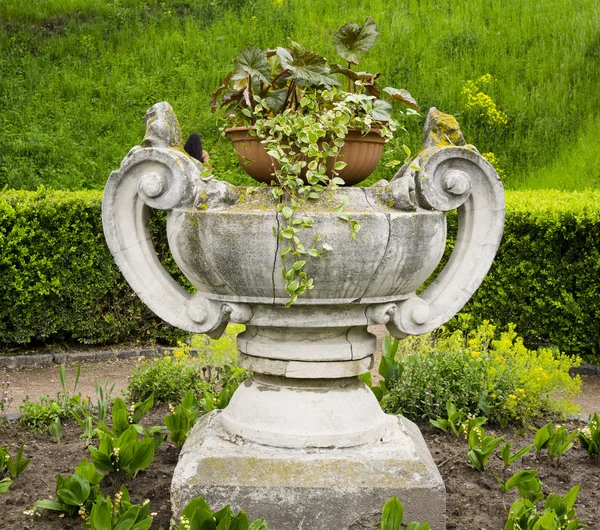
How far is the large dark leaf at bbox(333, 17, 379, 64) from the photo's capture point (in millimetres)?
3441

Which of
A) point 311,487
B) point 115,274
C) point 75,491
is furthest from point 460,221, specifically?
point 115,274

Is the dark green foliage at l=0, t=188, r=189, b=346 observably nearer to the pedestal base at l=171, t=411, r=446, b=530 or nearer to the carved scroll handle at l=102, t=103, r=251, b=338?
the carved scroll handle at l=102, t=103, r=251, b=338

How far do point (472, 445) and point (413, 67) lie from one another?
12.5 metres

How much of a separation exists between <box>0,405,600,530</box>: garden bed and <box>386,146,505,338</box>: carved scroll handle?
827 mm

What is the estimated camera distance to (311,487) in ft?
10.4

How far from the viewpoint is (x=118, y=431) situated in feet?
13.1

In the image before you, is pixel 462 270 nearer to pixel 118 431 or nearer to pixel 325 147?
pixel 325 147

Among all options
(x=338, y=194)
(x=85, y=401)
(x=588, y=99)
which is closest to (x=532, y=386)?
(x=338, y=194)

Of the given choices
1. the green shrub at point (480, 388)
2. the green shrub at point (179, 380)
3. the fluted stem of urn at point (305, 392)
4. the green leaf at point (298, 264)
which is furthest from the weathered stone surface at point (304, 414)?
the green shrub at point (179, 380)

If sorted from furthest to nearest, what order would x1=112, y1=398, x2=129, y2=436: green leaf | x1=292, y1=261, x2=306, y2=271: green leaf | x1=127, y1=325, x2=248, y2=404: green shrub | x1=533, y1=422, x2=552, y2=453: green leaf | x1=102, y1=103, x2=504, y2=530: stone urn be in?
x1=127, y1=325, x2=248, y2=404: green shrub
x1=533, y1=422, x2=552, y2=453: green leaf
x1=112, y1=398, x2=129, y2=436: green leaf
x1=102, y1=103, x2=504, y2=530: stone urn
x1=292, y1=261, x2=306, y2=271: green leaf

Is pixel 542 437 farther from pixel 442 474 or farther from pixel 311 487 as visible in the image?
pixel 311 487

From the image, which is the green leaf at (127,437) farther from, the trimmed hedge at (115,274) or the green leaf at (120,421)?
the trimmed hedge at (115,274)

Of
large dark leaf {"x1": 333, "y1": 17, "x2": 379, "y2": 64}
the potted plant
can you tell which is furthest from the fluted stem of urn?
large dark leaf {"x1": 333, "y1": 17, "x2": 379, "y2": 64}

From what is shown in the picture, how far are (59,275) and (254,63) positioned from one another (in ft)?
16.9
